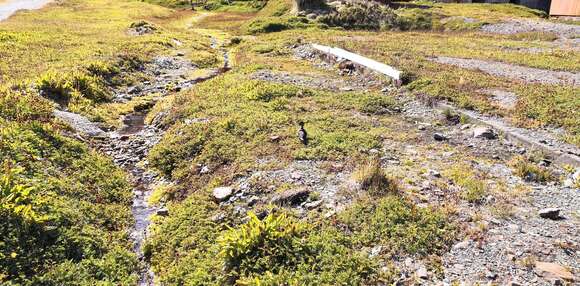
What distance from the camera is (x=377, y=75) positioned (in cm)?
2183

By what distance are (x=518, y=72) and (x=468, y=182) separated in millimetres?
15139

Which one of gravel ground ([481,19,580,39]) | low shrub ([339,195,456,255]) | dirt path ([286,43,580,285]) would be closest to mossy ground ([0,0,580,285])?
low shrub ([339,195,456,255])

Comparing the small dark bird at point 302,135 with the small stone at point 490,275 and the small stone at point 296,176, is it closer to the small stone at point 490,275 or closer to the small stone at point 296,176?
the small stone at point 296,176

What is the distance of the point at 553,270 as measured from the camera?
771cm

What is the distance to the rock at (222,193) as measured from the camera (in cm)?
1154

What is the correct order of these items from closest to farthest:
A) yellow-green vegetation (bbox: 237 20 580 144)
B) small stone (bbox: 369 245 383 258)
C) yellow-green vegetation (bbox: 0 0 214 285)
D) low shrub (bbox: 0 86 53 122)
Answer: small stone (bbox: 369 245 383 258)
yellow-green vegetation (bbox: 0 0 214 285)
low shrub (bbox: 0 86 53 122)
yellow-green vegetation (bbox: 237 20 580 144)

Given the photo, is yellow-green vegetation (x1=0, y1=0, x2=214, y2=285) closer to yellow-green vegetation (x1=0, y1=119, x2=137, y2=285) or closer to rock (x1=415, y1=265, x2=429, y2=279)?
yellow-green vegetation (x1=0, y1=119, x2=137, y2=285)

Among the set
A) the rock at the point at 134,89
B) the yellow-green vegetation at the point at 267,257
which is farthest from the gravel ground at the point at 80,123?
the yellow-green vegetation at the point at 267,257

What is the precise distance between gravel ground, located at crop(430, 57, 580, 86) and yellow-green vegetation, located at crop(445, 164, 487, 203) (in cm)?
1186

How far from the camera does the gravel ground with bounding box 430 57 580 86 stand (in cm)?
2083

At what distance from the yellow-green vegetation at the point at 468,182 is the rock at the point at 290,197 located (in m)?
3.90

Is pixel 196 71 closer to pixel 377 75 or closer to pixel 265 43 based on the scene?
pixel 265 43

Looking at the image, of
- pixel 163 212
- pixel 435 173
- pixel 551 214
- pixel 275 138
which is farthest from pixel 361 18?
pixel 551 214

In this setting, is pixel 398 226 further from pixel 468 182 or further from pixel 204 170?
pixel 204 170
